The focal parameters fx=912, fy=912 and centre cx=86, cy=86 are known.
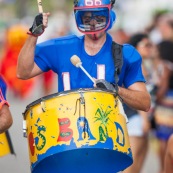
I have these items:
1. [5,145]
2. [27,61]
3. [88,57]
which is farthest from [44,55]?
[5,145]

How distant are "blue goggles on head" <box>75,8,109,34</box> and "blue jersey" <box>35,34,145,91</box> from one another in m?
0.22

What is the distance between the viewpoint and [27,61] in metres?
6.91

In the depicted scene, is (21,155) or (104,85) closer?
(104,85)

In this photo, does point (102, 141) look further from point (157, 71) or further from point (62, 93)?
point (157, 71)

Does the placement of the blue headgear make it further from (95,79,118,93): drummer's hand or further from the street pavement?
the street pavement

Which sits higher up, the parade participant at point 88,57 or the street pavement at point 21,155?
the parade participant at point 88,57

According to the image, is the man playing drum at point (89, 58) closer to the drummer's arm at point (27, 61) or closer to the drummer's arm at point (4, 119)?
the drummer's arm at point (27, 61)

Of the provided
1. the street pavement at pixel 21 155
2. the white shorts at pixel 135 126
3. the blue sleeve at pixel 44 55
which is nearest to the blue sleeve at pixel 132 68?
the blue sleeve at pixel 44 55

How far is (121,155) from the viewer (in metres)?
6.70

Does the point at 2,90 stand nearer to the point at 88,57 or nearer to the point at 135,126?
the point at 88,57

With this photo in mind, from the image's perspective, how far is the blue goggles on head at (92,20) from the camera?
6.91 meters

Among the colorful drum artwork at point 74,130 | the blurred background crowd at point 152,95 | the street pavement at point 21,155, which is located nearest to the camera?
the colorful drum artwork at point 74,130

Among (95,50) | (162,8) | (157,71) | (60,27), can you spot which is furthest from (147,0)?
(95,50)

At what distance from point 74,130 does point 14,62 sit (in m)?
13.8
